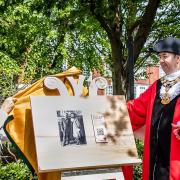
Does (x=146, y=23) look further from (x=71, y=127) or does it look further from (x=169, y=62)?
(x=71, y=127)

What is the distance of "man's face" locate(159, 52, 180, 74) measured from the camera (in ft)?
13.6

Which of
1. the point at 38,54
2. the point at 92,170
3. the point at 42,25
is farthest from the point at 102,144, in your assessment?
the point at 38,54

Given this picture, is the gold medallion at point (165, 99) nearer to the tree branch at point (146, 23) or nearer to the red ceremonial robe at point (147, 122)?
the red ceremonial robe at point (147, 122)

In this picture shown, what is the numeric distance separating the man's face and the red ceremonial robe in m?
0.29

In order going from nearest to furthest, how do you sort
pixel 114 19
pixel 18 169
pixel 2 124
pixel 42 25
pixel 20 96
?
pixel 2 124, pixel 20 96, pixel 18 169, pixel 114 19, pixel 42 25

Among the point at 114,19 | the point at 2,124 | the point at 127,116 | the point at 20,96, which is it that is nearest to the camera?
the point at 2,124

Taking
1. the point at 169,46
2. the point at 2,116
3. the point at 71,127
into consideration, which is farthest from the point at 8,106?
the point at 169,46

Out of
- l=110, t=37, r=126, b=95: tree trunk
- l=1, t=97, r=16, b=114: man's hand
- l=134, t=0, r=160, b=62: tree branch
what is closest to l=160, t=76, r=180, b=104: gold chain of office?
l=1, t=97, r=16, b=114: man's hand

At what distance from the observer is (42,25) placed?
16.2m

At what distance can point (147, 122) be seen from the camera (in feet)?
14.2

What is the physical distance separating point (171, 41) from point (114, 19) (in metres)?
5.53

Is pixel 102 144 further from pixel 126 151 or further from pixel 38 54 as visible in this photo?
pixel 38 54

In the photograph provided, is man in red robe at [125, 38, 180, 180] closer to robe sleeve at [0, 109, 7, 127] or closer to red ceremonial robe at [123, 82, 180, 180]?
red ceremonial robe at [123, 82, 180, 180]

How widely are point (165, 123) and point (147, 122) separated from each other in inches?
8.9
